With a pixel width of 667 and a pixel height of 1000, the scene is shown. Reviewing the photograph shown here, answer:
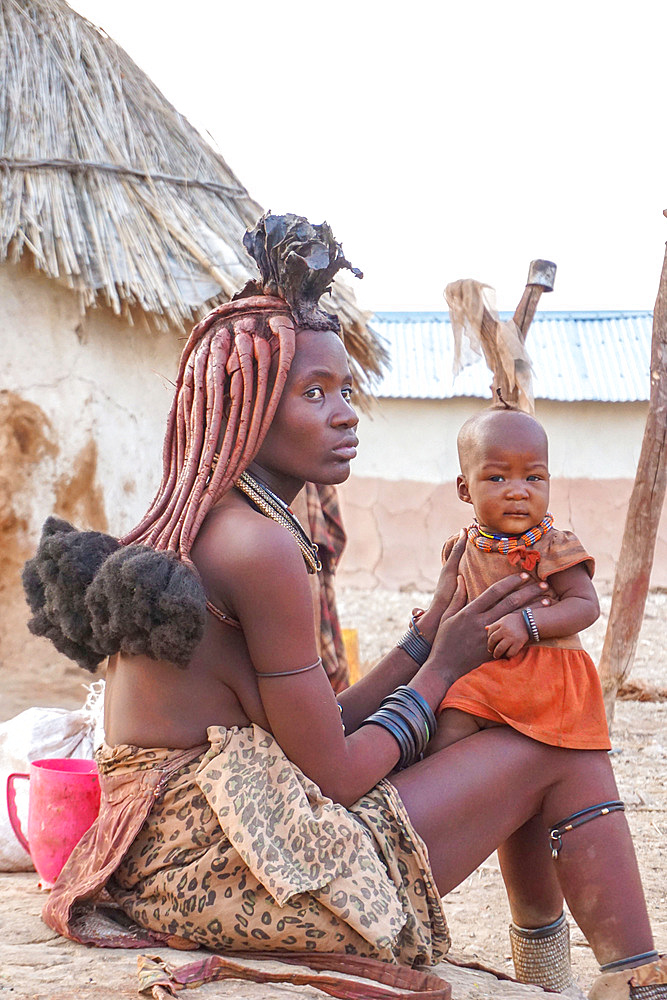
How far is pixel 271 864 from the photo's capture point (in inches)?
77.8

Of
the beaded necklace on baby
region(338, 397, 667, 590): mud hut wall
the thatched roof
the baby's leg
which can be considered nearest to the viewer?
the baby's leg

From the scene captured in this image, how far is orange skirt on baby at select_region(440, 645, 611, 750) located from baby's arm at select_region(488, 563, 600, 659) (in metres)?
0.05

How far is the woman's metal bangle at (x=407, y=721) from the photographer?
2.30 meters

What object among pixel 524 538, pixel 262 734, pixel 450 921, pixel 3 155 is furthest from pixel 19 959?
pixel 3 155

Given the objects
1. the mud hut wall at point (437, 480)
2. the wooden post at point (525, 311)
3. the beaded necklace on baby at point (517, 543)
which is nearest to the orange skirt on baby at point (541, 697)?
the beaded necklace on baby at point (517, 543)

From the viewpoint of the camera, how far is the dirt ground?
6.28ft

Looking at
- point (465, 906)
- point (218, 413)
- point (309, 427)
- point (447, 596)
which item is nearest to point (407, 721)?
point (447, 596)

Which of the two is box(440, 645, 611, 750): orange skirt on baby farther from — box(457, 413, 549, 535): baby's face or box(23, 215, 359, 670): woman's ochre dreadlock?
box(23, 215, 359, 670): woman's ochre dreadlock

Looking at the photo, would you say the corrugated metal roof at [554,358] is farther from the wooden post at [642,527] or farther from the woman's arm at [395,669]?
the woman's arm at [395,669]

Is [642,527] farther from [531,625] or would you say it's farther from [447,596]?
[531,625]

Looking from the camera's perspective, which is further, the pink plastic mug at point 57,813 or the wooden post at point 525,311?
the wooden post at point 525,311

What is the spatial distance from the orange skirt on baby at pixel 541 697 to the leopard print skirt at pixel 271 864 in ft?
1.20

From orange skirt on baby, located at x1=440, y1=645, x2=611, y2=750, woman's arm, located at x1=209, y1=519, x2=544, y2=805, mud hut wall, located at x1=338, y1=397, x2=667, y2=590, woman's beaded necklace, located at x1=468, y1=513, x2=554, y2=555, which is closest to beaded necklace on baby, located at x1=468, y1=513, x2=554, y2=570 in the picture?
woman's beaded necklace, located at x1=468, y1=513, x2=554, y2=555

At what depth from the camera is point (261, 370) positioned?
2.22 metres
